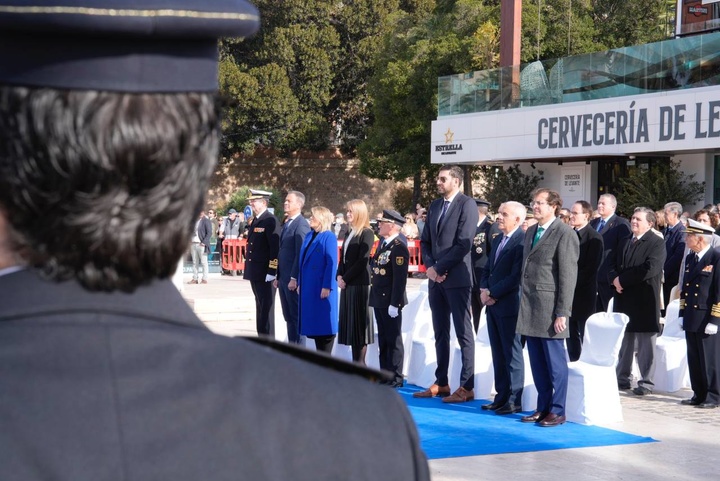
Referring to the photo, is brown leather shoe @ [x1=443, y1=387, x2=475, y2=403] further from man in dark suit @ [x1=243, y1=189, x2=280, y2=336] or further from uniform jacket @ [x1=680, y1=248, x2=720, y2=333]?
man in dark suit @ [x1=243, y1=189, x2=280, y2=336]

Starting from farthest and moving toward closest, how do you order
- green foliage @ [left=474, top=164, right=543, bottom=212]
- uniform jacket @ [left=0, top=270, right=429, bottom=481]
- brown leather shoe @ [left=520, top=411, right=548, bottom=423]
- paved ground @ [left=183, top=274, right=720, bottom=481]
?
green foliage @ [left=474, top=164, right=543, bottom=212] < brown leather shoe @ [left=520, top=411, right=548, bottom=423] < paved ground @ [left=183, top=274, right=720, bottom=481] < uniform jacket @ [left=0, top=270, right=429, bottom=481]

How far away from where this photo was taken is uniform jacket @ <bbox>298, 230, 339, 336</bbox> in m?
10.3

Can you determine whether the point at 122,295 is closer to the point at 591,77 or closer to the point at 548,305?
the point at 548,305

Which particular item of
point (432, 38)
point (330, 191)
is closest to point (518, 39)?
point (432, 38)

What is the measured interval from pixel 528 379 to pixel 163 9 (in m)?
8.25

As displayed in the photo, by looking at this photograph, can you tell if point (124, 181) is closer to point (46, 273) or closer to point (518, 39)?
point (46, 273)

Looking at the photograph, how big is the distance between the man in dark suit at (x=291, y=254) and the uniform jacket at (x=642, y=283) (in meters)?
3.45

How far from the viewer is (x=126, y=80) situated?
102 centimetres

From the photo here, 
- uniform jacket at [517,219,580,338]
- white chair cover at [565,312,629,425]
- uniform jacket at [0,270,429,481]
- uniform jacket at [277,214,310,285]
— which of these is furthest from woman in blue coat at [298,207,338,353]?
uniform jacket at [0,270,429,481]

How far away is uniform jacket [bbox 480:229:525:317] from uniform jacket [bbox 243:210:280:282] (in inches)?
152

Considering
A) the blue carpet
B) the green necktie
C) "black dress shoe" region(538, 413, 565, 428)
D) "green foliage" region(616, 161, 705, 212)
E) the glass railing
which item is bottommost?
the blue carpet

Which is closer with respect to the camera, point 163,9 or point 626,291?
point 163,9

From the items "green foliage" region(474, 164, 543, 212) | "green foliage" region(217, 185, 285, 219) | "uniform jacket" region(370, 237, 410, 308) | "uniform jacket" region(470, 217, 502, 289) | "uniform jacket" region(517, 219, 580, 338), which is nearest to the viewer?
"uniform jacket" region(517, 219, 580, 338)

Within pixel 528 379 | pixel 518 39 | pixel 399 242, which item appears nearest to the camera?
pixel 528 379
